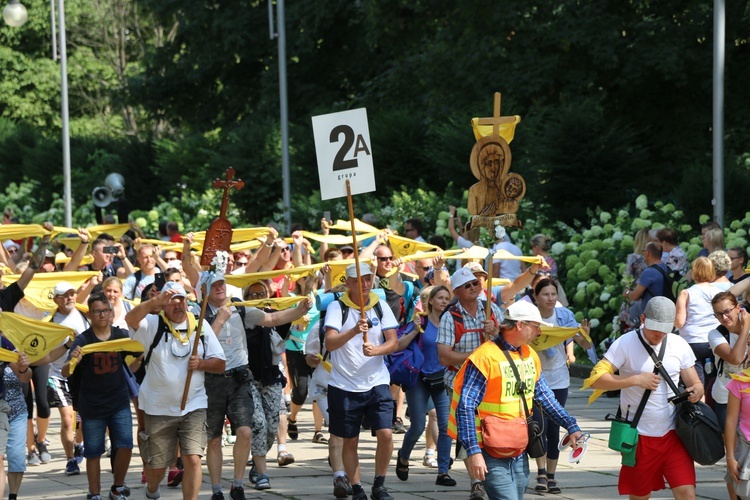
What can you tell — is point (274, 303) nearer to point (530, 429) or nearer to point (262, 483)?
point (262, 483)

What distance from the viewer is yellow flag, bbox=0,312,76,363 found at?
393 inches

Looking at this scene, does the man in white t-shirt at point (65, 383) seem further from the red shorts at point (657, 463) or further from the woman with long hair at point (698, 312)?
the red shorts at point (657, 463)

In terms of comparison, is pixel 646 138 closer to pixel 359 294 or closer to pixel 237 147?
pixel 237 147

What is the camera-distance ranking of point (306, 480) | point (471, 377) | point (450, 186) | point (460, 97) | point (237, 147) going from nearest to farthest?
1. point (471, 377)
2. point (306, 480)
3. point (450, 186)
4. point (460, 97)
5. point (237, 147)

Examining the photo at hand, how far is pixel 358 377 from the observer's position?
393 inches

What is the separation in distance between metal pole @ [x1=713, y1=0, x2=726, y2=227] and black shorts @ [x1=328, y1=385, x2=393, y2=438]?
8.31 meters

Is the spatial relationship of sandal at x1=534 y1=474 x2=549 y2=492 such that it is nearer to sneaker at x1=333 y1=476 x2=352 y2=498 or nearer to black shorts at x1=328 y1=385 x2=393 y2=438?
black shorts at x1=328 y1=385 x2=393 y2=438

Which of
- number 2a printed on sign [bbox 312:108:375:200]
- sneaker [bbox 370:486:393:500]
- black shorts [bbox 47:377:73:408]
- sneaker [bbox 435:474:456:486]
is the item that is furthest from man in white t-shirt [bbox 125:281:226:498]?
black shorts [bbox 47:377:73:408]

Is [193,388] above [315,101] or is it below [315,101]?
below

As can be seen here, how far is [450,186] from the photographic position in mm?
24984

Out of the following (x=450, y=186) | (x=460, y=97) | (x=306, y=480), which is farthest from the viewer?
(x=460, y=97)

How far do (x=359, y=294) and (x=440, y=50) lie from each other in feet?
58.8

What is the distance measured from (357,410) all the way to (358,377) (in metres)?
0.24

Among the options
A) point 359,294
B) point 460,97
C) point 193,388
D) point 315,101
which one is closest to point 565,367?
point 359,294
